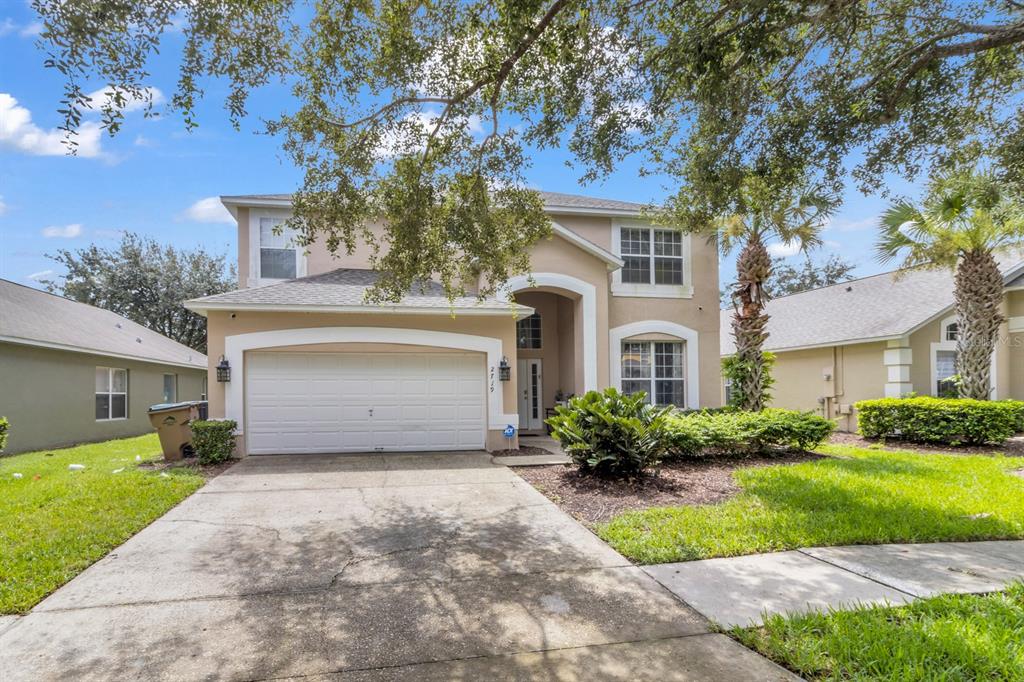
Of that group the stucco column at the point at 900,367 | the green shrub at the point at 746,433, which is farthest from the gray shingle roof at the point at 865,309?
the green shrub at the point at 746,433

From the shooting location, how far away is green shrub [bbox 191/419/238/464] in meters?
9.81

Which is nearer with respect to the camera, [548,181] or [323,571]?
[323,571]

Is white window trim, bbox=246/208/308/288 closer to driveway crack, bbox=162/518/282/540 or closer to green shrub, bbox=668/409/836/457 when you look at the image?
driveway crack, bbox=162/518/282/540

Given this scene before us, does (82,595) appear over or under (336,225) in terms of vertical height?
under

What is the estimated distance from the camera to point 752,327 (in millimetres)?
12266

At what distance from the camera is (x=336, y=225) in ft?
25.6

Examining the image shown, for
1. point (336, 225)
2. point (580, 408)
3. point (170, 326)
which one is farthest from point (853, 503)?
point (170, 326)

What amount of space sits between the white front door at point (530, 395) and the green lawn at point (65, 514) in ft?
27.6

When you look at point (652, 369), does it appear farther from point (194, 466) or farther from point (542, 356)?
point (194, 466)

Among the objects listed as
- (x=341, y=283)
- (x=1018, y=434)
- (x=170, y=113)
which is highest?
(x=170, y=113)

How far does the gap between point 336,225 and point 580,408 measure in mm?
4579

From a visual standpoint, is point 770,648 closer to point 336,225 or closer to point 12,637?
point 12,637

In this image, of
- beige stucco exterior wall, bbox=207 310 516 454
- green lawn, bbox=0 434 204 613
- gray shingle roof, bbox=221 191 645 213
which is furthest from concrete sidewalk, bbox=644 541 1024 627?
gray shingle roof, bbox=221 191 645 213

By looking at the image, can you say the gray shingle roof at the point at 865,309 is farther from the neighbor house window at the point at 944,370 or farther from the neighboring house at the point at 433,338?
the neighboring house at the point at 433,338
